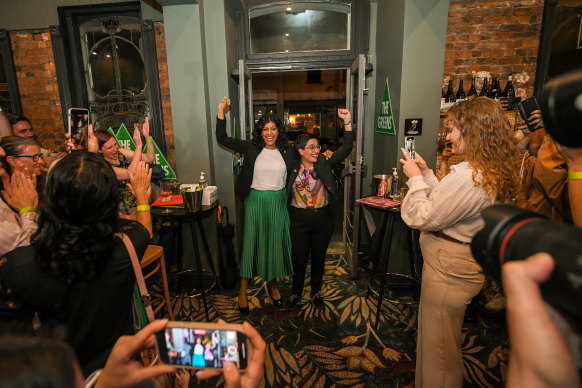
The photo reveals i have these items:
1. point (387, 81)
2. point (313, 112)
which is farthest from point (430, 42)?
point (313, 112)

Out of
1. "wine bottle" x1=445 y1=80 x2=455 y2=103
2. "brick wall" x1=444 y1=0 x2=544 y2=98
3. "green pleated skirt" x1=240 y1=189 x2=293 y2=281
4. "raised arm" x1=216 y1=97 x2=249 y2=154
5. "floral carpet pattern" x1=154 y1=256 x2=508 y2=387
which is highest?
"brick wall" x1=444 y1=0 x2=544 y2=98

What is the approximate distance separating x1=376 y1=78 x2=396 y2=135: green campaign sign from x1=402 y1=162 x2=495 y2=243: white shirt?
145cm

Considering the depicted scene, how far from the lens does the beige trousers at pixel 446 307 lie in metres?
1.44

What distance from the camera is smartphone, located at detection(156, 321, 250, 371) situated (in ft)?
2.18

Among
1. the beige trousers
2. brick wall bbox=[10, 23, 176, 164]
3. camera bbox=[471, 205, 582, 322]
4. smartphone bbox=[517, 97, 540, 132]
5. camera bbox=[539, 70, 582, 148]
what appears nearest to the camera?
camera bbox=[471, 205, 582, 322]

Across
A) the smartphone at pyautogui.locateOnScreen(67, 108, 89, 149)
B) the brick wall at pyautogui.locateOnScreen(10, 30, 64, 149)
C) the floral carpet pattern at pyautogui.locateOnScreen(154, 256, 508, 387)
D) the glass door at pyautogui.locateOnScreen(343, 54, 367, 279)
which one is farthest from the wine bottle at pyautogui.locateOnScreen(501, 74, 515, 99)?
the brick wall at pyautogui.locateOnScreen(10, 30, 64, 149)

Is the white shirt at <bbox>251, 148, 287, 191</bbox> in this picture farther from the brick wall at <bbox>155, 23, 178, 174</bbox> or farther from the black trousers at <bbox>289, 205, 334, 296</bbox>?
the brick wall at <bbox>155, 23, 178, 174</bbox>

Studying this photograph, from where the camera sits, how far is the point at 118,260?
101cm

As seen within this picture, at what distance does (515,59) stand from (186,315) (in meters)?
4.37

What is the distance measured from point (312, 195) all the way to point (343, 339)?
117 cm

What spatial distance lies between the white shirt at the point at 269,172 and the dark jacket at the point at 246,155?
0.04m

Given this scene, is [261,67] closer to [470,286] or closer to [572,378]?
[470,286]

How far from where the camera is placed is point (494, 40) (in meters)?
3.30

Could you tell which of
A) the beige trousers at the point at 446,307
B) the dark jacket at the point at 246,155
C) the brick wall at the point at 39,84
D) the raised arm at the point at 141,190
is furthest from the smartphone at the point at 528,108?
the brick wall at the point at 39,84
